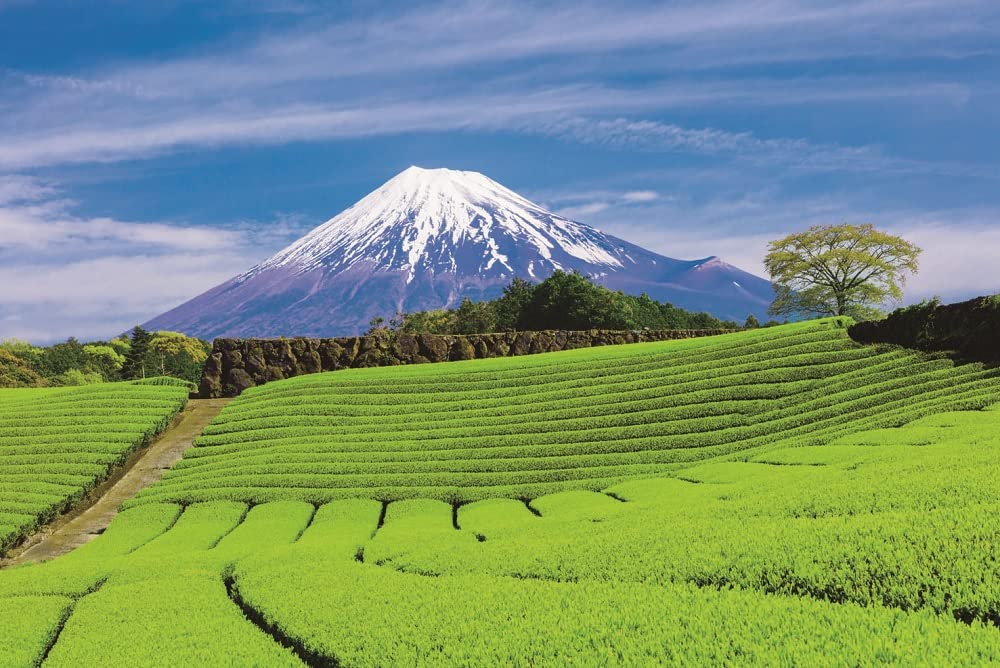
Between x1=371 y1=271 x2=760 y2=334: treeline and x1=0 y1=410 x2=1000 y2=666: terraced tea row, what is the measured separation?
3852 centimetres

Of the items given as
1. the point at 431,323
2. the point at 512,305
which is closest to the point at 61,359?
the point at 431,323

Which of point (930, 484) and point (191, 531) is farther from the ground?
point (930, 484)

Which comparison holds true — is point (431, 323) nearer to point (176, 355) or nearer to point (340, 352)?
point (340, 352)

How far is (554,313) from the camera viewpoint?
54.9 meters

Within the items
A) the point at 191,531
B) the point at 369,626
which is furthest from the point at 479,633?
the point at 191,531

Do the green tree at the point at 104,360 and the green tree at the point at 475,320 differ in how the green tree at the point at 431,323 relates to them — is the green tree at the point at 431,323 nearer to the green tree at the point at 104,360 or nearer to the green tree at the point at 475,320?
the green tree at the point at 475,320

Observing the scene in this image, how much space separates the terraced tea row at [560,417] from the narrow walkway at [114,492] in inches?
37.9

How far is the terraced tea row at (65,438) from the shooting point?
18969mm

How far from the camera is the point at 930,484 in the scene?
8344 mm

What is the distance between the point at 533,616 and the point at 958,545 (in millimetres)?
3723

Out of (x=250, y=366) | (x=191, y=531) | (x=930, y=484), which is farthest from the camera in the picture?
(x=250, y=366)

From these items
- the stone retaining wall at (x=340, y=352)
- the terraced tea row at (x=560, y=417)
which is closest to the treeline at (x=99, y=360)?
the stone retaining wall at (x=340, y=352)

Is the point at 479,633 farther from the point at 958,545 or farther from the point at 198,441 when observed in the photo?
the point at 198,441

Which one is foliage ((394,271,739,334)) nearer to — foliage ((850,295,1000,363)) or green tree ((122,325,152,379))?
green tree ((122,325,152,379))
